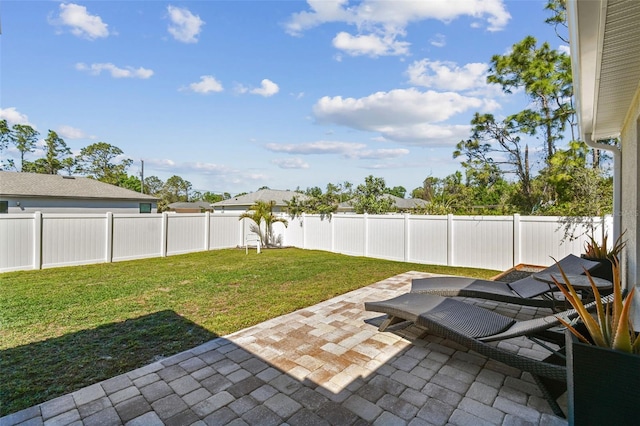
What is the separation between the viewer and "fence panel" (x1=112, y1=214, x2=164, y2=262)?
10727 millimetres

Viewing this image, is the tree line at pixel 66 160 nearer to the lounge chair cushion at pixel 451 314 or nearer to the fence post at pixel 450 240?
the fence post at pixel 450 240

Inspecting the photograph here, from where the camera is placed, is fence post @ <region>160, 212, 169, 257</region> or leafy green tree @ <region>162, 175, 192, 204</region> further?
leafy green tree @ <region>162, 175, 192, 204</region>

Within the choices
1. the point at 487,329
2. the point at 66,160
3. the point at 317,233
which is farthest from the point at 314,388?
the point at 66,160

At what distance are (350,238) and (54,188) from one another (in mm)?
18003

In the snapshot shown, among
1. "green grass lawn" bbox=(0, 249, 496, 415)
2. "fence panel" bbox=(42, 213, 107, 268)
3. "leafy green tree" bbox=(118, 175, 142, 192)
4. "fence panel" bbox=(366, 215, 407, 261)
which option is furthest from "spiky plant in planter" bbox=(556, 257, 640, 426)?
"leafy green tree" bbox=(118, 175, 142, 192)

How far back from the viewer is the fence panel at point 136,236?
10727 millimetres

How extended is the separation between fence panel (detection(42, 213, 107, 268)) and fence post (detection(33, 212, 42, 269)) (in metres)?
0.09

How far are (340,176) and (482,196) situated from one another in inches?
486

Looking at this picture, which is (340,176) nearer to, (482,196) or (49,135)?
(482,196)

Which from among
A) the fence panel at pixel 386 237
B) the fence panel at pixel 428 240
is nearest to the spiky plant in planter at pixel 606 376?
the fence panel at pixel 428 240

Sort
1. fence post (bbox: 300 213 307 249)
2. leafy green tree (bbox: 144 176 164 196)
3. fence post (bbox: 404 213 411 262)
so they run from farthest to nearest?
leafy green tree (bbox: 144 176 164 196) < fence post (bbox: 300 213 307 249) < fence post (bbox: 404 213 411 262)

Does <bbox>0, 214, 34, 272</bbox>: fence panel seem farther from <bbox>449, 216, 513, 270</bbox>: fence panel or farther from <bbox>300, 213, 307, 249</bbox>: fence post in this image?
<bbox>449, 216, 513, 270</bbox>: fence panel

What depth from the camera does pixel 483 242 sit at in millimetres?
9266

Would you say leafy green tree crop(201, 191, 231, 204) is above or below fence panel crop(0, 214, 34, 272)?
above
